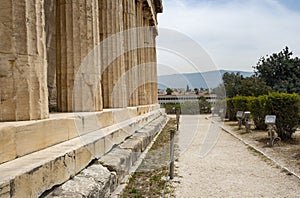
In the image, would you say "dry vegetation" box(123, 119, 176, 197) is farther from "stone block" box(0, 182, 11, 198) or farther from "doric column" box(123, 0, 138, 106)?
"doric column" box(123, 0, 138, 106)

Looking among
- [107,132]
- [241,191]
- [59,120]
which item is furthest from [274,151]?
[59,120]

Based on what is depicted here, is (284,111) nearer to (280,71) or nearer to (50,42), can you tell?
(50,42)

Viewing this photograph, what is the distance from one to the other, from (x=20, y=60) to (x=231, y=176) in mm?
5165

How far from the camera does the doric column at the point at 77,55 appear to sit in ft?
23.6

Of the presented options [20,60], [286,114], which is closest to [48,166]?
[20,60]

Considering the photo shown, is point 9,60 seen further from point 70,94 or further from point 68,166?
point 70,94

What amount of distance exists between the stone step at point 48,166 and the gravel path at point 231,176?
1884 millimetres

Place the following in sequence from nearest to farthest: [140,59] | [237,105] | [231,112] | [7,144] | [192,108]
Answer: [7,144] → [140,59] → [237,105] → [231,112] → [192,108]

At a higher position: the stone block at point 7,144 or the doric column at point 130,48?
the doric column at point 130,48

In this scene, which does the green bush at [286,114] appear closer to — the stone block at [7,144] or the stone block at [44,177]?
the stone block at [44,177]

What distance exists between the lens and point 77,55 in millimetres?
7258

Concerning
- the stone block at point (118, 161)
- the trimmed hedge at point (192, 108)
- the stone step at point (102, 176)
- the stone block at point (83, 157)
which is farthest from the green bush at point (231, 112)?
the stone block at point (83, 157)

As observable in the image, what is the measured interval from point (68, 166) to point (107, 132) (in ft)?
8.61

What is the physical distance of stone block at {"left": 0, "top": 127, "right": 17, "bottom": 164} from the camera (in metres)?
3.77
